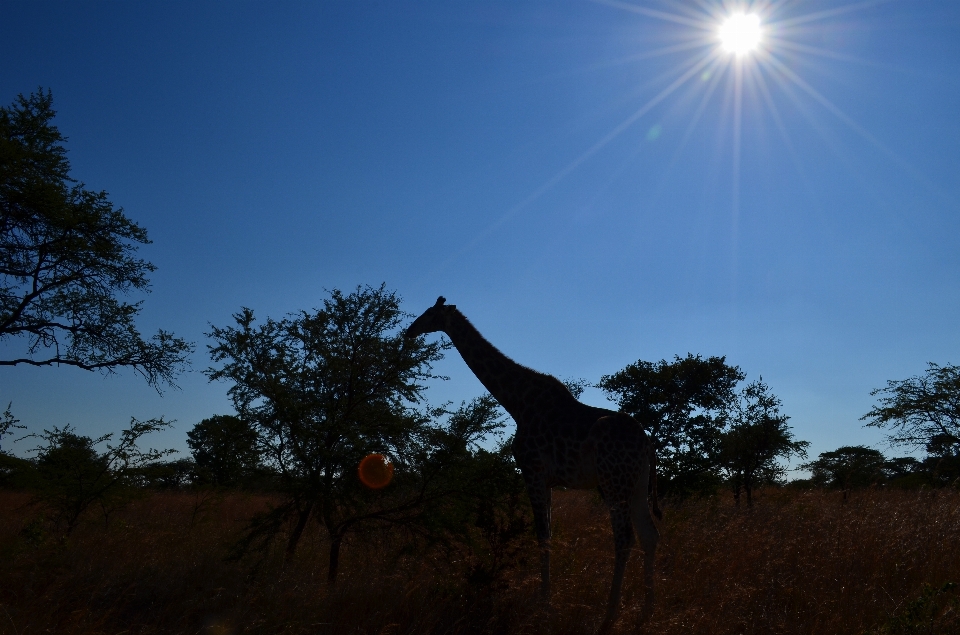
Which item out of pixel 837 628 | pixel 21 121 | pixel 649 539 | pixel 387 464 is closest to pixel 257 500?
pixel 21 121

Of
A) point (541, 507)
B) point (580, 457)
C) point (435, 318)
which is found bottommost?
point (541, 507)

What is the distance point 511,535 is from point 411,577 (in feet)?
4.24

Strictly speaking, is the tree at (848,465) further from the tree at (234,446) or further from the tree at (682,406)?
the tree at (234,446)

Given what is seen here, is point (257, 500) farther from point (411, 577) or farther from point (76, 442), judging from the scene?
point (411, 577)

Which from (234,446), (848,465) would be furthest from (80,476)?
(848,465)

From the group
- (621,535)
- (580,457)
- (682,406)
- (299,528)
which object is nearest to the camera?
(621,535)

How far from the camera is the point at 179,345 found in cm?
1408

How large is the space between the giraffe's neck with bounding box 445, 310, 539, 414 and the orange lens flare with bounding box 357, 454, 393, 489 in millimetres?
2112

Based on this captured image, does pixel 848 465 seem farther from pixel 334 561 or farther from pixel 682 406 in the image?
pixel 334 561

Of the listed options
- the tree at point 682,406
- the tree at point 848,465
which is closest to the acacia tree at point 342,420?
the tree at point 682,406

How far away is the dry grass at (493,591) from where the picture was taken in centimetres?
598

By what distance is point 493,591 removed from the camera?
6.87 metres

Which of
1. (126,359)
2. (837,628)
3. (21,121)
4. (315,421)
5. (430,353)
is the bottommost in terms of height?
(837,628)

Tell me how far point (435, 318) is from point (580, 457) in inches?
132
